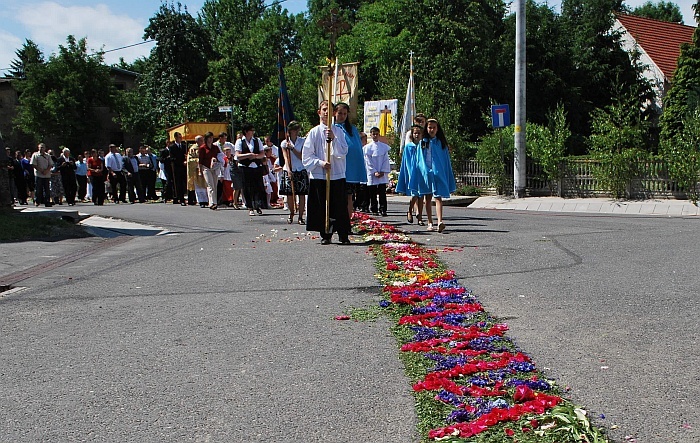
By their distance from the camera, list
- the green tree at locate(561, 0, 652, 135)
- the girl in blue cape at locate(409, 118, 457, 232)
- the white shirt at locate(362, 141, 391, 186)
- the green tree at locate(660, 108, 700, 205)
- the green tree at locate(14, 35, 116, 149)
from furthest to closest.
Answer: the green tree at locate(14, 35, 116, 149)
the green tree at locate(561, 0, 652, 135)
the green tree at locate(660, 108, 700, 205)
the white shirt at locate(362, 141, 391, 186)
the girl in blue cape at locate(409, 118, 457, 232)

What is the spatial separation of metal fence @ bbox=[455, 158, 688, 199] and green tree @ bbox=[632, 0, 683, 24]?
5785 cm

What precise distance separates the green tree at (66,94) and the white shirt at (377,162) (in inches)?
1695

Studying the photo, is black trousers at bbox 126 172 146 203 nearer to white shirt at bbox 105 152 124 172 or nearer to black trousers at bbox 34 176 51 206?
white shirt at bbox 105 152 124 172

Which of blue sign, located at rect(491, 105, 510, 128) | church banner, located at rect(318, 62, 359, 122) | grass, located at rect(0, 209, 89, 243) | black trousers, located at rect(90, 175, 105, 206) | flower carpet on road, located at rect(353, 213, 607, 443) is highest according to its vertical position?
church banner, located at rect(318, 62, 359, 122)

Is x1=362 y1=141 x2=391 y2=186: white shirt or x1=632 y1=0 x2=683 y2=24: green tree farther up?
x1=632 y1=0 x2=683 y2=24: green tree

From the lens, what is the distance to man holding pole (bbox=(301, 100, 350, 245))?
1136 cm

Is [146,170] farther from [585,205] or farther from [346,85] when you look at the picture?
[585,205]

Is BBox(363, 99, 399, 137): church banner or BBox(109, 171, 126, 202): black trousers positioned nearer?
BBox(109, 171, 126, 202): black trousers

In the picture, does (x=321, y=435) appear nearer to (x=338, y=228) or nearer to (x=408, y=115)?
(x=338, y=228)

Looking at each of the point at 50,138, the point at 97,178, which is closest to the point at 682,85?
the point at 97,178

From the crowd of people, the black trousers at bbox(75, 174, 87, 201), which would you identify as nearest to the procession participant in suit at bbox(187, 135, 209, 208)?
the crowd of people

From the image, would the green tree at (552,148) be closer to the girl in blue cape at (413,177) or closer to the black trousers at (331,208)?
the girl in blue cape at (413,177)

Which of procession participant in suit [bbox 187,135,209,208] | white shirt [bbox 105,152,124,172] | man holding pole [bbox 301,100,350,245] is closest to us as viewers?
man holding pole [bbox 301,100,350,245]

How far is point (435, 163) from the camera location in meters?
13.0
